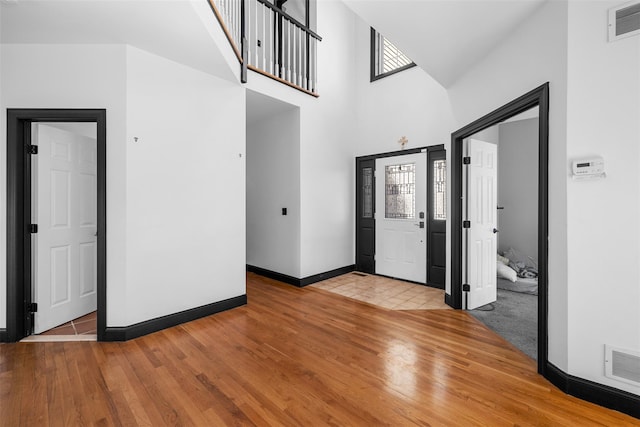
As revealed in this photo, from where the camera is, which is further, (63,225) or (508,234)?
(508,234)

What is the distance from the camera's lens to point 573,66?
1950mm

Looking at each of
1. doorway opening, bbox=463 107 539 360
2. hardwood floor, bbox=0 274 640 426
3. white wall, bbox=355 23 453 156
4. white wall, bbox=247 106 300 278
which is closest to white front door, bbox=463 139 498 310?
doorway opening, bbox=463 107 539 360

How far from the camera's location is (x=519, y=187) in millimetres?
5668

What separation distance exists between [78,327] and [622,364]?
4.50 meters

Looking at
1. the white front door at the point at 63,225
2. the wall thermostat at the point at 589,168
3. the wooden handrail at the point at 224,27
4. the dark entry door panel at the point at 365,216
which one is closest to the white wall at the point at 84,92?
the white front door at the point at 63,225

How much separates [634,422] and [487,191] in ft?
8.23

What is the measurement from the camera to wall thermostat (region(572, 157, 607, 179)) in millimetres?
1877

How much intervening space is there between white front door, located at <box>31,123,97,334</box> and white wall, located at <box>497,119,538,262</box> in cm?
656

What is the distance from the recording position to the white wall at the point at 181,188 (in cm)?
287

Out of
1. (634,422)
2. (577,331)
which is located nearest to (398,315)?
(577,331)

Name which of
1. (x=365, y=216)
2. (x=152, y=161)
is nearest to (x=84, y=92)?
(x=152, y=161)

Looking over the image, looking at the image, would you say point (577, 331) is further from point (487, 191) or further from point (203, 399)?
point (203, 399)

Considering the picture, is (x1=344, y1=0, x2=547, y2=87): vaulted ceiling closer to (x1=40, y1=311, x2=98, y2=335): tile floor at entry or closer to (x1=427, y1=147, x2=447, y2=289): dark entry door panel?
(x1=427, y1=147, x2=447, y2=289): dark entry door panel

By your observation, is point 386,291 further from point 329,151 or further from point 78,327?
point 78,327
